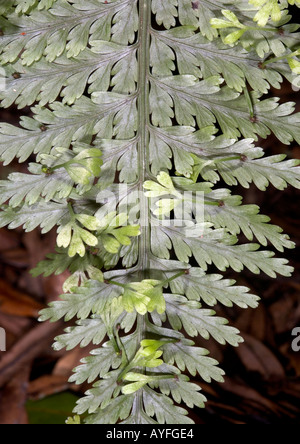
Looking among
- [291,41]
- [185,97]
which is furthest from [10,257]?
[291,41]

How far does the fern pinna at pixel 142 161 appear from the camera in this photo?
1.70m

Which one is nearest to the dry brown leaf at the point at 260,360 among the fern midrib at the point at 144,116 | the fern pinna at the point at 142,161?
the fern pinna at the point at 142,161

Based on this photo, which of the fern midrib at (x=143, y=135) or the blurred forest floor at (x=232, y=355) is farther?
the blurred forest floor at (x=232, y=355)

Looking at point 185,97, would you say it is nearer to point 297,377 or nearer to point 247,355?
point 247,355

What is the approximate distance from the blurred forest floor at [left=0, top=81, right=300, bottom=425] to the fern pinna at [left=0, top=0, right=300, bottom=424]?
3.10 ft

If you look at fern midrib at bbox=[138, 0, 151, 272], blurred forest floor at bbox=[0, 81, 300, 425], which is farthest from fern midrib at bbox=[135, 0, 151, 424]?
blurred forest floor at bbox=[0, 81, 300, 425]

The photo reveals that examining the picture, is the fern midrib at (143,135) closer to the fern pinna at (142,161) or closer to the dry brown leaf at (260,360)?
the fern pinna at (142,161)

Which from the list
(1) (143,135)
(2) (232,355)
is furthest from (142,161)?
(2) (232,355)

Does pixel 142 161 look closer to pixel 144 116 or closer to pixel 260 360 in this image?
pixel 144 116

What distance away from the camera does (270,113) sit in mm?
1706

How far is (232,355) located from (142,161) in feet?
4.88

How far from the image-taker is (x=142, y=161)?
1814 millimetres

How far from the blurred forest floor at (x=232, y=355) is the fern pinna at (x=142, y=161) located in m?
0.94

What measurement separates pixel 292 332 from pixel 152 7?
1962 millimetres
